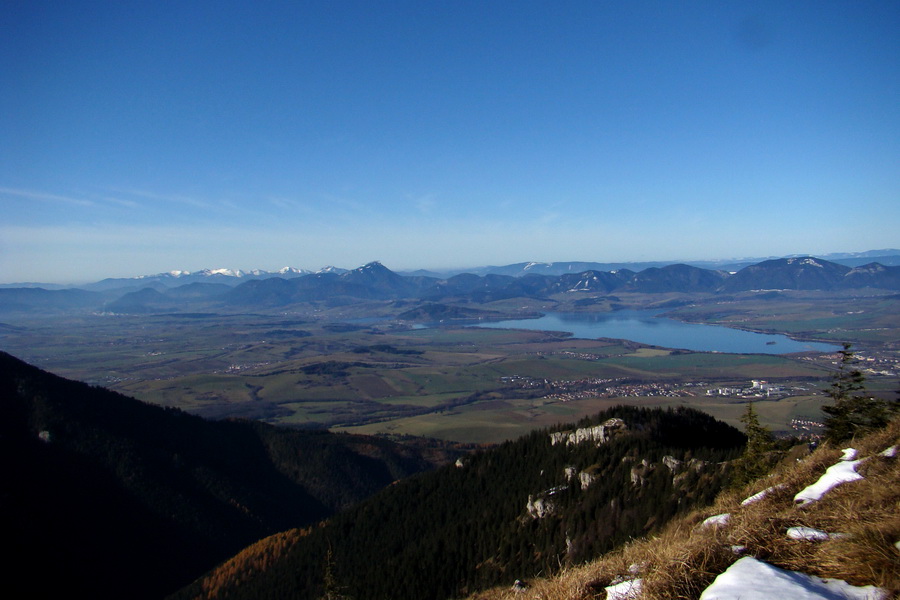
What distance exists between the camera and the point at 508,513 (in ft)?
152

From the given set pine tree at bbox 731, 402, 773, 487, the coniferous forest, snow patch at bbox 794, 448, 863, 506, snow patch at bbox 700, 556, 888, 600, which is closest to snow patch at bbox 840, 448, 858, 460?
snow patch at bbox 794, 448, 863, 506

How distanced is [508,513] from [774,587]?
4568cm

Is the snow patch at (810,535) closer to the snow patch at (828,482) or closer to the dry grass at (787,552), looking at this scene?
the dry grass at (787,552)

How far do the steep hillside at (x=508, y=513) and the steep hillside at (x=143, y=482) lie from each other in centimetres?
1596

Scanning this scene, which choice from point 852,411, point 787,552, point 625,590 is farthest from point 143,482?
point 787,552

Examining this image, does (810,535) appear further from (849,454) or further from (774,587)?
(849,454)

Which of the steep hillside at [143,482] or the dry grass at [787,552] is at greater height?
the dry grass at [787,552]

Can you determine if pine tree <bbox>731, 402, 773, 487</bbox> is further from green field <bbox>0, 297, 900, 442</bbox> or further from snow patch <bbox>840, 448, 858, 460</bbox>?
green field <bbox>0, 297, 900, 442</bbox>

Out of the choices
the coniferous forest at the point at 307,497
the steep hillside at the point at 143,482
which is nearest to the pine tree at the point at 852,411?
the coniferous forest at the point at 307,497

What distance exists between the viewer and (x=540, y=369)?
18612 centimetres

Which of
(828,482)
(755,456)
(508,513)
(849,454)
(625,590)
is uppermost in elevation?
(625,590)

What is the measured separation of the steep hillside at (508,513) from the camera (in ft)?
120

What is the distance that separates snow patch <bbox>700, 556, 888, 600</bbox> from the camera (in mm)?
3992

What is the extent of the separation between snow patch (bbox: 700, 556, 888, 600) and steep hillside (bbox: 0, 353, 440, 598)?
78.6 metres
